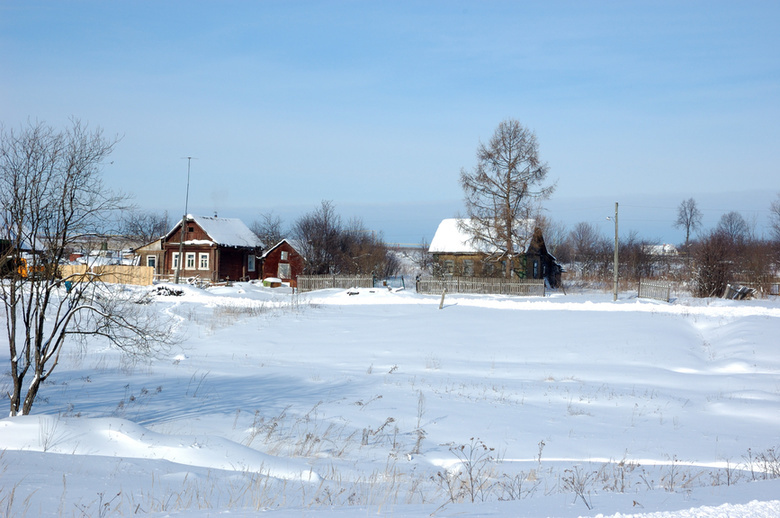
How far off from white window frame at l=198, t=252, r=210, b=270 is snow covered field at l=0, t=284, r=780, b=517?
1128 inches

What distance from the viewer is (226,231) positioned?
54.5m

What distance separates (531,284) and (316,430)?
31942 millimetres

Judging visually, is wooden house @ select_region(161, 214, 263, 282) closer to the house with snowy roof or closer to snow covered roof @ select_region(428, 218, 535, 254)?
snow covered roof @ select_region(428, 218, 535, 254)

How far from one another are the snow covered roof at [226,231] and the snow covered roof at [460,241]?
17.3 metres

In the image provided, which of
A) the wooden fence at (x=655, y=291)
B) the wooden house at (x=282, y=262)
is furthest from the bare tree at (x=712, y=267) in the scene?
the wooden house at (x=282, y=262)

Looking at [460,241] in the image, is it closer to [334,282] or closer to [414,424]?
[334,282]

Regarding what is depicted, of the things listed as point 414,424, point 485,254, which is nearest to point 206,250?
point 485,254

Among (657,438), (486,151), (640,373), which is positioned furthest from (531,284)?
(657,438)

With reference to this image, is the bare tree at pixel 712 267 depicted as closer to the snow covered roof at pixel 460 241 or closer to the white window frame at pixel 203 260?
the snow covered roof at pixel 460 241

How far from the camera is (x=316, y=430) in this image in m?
9.38

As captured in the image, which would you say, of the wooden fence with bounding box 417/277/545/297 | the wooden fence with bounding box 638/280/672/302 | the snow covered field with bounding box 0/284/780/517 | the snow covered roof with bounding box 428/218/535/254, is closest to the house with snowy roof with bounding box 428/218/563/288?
the snow covered roof with bounding box 428/218/535/254

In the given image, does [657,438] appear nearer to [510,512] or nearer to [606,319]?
[510,512]

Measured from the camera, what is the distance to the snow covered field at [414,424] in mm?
5105

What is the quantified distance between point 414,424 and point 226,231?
155 feet
